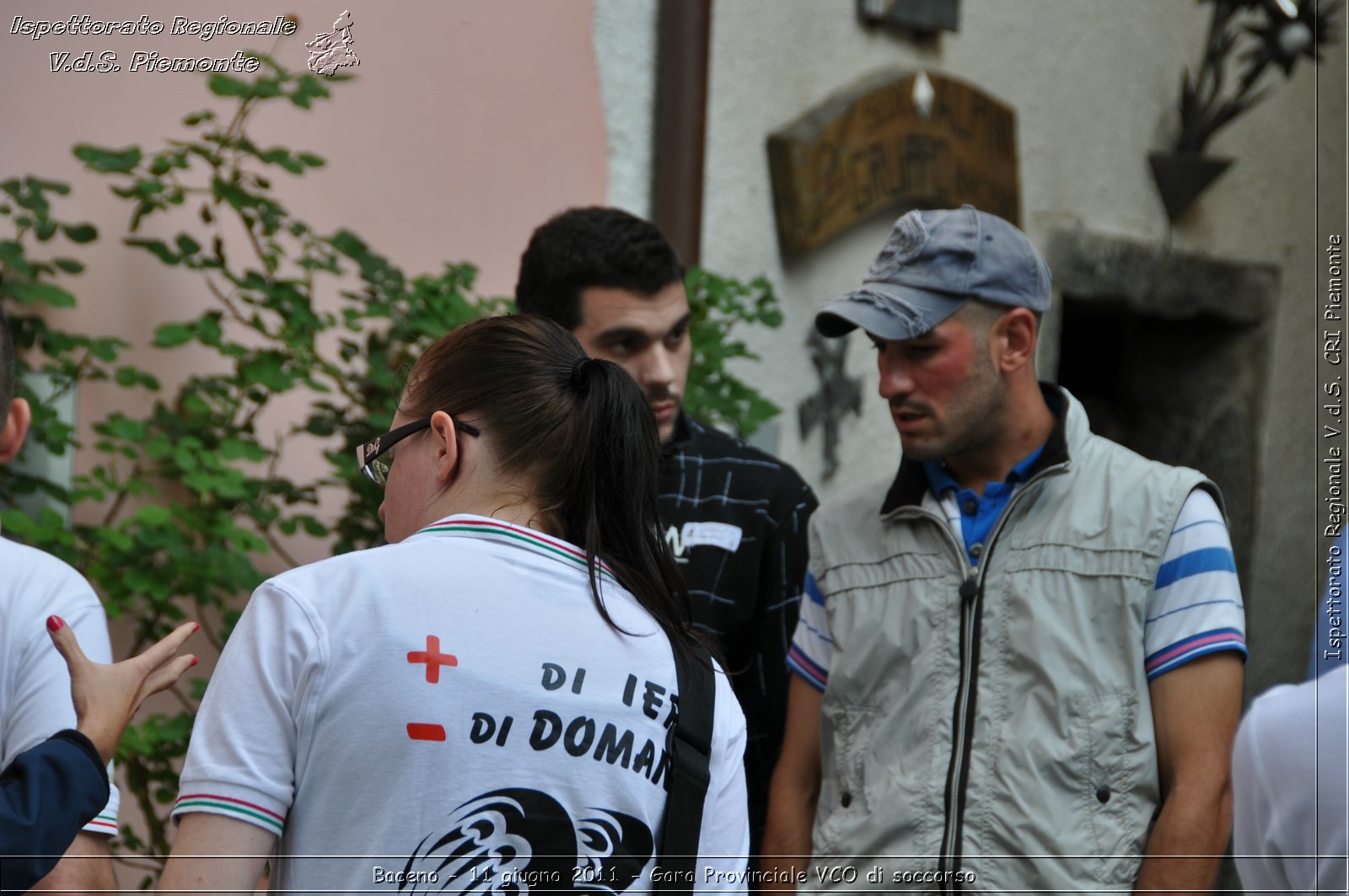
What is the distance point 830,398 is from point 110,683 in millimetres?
3271

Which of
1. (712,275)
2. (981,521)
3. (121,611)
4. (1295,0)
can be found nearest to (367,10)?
(712,275)

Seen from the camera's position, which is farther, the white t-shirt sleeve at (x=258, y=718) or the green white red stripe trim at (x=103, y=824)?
the green white red stripe trim at (x=103, y=824)

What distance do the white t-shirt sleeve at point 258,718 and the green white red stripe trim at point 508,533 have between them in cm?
19

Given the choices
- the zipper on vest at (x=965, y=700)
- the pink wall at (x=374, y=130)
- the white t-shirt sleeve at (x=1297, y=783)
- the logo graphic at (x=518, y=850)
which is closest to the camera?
the white t-shirt sleeve at (x=1297, y=783)

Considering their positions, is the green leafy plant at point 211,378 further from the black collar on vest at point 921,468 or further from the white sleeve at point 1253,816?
the white sleeve at point 1253,816

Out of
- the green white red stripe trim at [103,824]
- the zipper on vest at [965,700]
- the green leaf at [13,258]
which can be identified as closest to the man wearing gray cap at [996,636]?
the zipper on vest at [965,700]

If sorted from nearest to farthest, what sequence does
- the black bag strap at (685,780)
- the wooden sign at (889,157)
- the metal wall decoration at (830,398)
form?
the black bag strap at (685,780) < the wooden sign at (889,157) < the metal wall decoration at (830,398)

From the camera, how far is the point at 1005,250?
8.18 feet

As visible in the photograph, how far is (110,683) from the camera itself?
Result: 5.36ft

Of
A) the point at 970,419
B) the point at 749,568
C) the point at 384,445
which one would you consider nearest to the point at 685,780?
the point at 384,445

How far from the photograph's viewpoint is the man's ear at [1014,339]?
2.47 metres

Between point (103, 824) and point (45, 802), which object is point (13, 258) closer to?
point (103, 824)

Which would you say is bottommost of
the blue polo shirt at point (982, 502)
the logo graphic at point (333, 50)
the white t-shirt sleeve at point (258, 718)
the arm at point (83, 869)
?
the arm at point (83, 869)

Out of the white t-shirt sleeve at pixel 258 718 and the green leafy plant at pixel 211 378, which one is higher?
the green leafy plant at pixel 211 378
